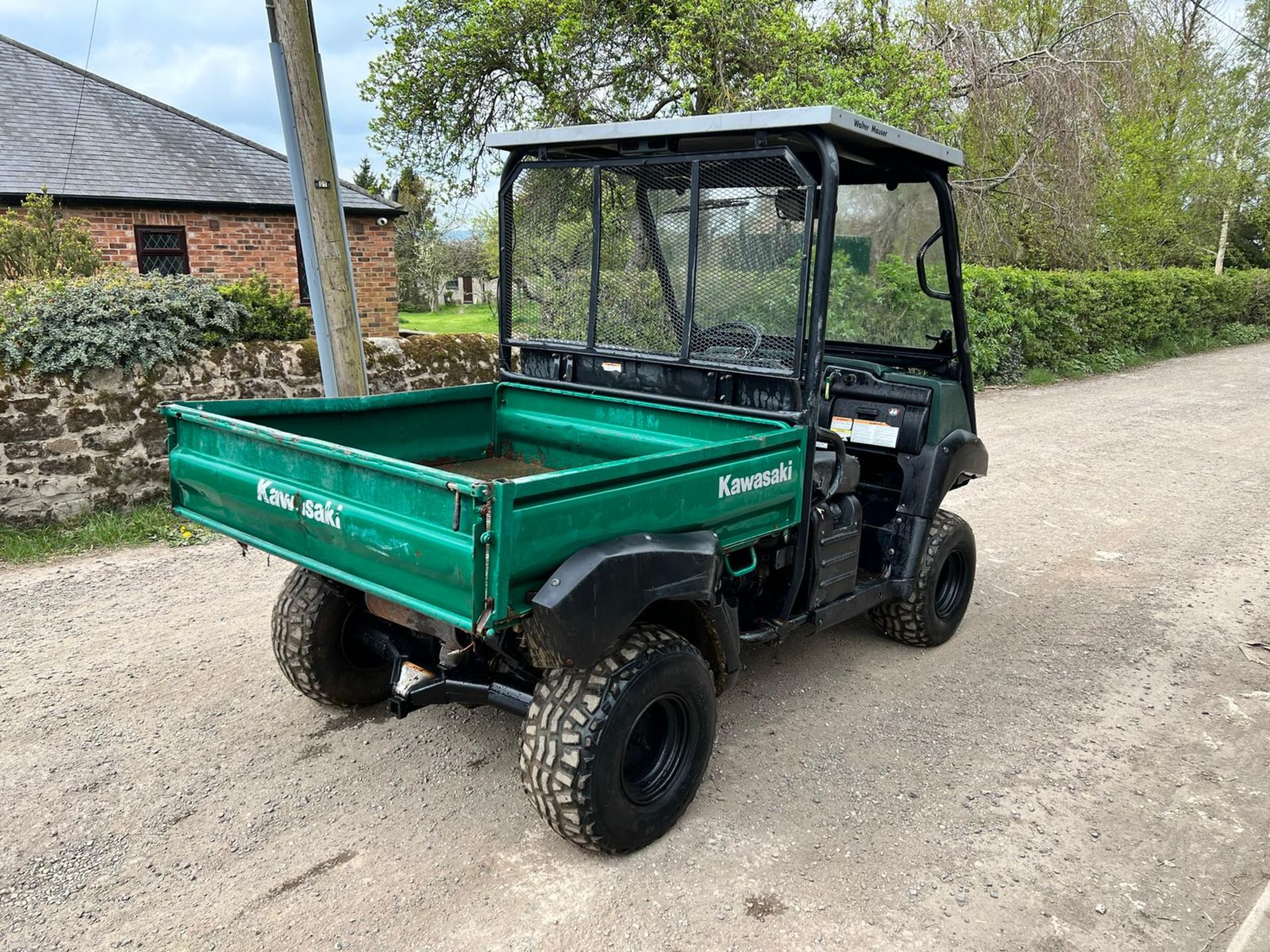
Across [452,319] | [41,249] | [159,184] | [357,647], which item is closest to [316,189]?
[357,647]

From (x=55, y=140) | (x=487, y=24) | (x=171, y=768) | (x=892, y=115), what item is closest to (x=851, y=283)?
(x=171, y=768)

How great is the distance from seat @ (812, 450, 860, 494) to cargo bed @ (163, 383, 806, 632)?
27 centimetres

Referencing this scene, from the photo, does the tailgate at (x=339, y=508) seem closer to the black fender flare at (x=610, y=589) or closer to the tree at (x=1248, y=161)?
the black fender flare at (x=610, y=589)

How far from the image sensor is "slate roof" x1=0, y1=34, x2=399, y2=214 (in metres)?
12.3

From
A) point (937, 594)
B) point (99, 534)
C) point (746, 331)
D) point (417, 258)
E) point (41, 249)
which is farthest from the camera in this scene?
point (417, 258)

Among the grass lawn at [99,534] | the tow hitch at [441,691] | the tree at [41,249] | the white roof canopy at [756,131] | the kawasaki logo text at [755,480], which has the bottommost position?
the grass lawn at [99,534]

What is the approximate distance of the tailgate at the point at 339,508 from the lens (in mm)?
2588

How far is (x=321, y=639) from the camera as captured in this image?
374 centimetres

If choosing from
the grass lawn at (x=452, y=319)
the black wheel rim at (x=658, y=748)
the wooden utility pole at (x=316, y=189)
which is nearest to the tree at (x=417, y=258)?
the grass lawn at (x=452, y=319)

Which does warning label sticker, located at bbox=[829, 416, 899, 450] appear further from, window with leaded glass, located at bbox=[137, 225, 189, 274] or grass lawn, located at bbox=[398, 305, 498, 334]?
grass lawn, located at bbox=[398, 305, 498, 334]

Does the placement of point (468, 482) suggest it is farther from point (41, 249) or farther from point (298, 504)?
point (41, 249)

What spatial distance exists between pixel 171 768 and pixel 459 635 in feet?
4.47

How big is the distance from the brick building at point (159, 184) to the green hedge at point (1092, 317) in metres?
8.51

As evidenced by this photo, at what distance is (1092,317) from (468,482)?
14.9 meters
